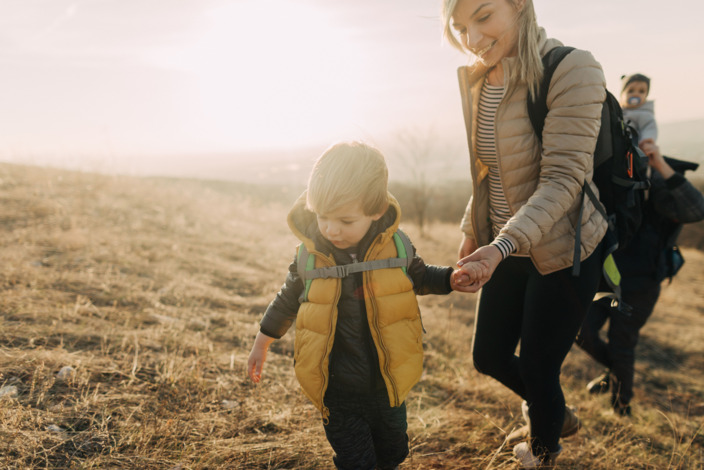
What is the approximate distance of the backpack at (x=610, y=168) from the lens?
1873mm

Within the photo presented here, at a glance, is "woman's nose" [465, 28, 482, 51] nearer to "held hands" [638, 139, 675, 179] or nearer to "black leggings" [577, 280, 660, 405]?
"held hands" [638, 139, 675, 179]

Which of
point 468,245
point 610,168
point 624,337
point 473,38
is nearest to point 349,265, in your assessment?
point 468,245

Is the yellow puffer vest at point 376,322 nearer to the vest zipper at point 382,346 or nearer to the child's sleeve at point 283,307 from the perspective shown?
the vest zipper at point 382,346

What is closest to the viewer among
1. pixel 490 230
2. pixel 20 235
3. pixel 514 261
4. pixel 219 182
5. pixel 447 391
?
pixel 514 261

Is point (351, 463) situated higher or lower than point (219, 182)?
lower

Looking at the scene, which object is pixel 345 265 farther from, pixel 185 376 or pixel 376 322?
pixel 185 376

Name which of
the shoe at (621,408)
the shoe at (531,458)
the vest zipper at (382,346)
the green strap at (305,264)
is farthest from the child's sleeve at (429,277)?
the shoe at (621,408)

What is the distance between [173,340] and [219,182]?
1530 centimetres

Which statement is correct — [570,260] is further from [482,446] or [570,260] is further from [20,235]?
[20,235]

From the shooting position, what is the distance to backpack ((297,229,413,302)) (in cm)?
171

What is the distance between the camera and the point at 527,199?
2.02m

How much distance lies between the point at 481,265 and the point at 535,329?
Result: 2.16 feet

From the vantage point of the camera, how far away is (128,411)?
90.1 inches

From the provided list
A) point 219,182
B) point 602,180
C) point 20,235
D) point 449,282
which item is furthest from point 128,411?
point 219,182
